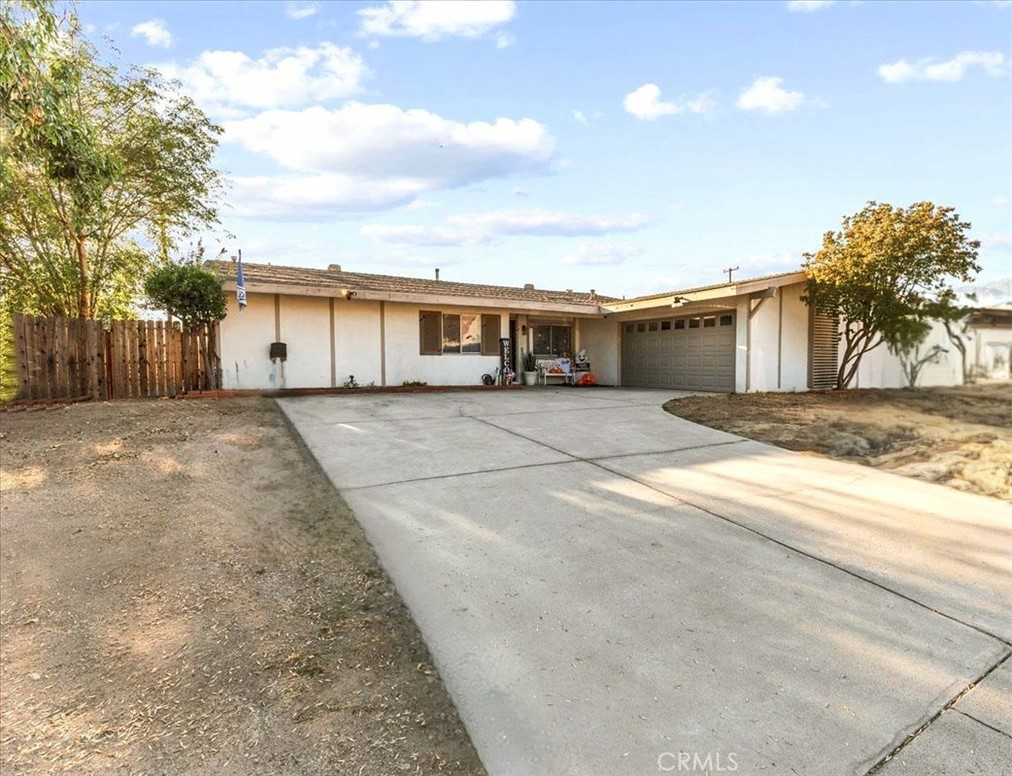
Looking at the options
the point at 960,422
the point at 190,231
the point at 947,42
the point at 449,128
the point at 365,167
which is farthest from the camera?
the point at 365,167

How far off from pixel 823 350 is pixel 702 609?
13091 millimetres

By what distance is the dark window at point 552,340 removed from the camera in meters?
16.3

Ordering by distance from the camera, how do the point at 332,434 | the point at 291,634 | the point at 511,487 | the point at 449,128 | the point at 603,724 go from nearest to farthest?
the point at 603,724, the point at 291,634, the point at 511,487, the point at 332,434, the point at 449,128

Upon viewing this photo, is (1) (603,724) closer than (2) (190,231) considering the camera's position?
Yes

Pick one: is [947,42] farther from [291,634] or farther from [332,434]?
[291,634]

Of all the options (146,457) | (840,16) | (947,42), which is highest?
(840,16)

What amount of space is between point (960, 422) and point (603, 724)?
10116 mm

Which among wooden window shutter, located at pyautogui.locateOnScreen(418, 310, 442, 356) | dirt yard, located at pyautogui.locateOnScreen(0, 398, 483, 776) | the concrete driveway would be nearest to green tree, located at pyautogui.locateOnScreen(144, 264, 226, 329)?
wooden window shutter, located at pyautogui.locateOnScreen(418, 310, 442, 356)

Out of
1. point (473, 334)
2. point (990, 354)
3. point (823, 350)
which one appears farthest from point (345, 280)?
point (990, 354)

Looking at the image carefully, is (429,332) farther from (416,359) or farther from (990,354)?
(990,354)

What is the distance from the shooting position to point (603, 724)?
1.85 meters

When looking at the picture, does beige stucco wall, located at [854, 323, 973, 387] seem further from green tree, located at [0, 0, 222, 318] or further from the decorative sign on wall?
green tree, located at [0, 0, 222, 318]

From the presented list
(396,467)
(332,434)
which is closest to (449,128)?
(332,434)

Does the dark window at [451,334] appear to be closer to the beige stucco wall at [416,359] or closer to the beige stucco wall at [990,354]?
the beige stucco wall at [416,359]
